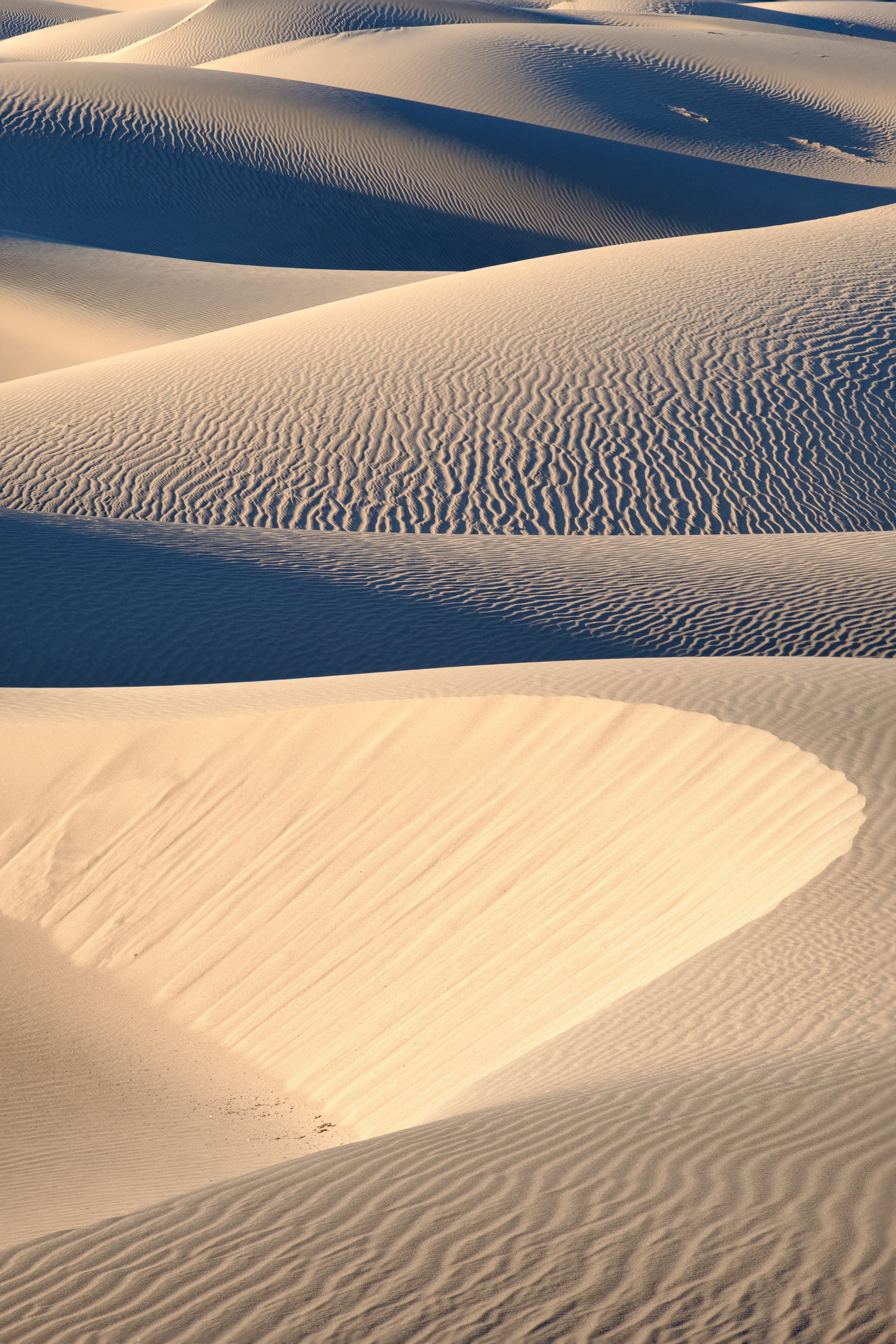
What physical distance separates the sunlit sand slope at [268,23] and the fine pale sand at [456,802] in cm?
3007

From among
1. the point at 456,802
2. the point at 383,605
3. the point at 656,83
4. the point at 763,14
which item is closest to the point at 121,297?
the point at 383,605

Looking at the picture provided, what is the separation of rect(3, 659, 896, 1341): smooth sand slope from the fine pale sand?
0.01m

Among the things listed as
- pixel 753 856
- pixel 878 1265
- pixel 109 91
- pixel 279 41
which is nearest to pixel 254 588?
pixel 753 856

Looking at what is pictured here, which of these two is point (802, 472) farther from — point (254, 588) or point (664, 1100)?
point (664, 1100)

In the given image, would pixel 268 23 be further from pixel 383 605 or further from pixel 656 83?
pixel 383 605

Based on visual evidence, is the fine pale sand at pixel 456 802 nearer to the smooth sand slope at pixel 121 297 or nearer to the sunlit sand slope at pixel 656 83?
the smooth sand slope at pixel 121 297

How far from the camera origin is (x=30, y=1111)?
523cm

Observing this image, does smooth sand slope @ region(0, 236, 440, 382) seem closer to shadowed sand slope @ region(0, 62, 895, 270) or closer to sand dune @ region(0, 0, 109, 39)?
shadowed sand slope @ region(0, 62, 895, 270)

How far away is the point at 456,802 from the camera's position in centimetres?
668

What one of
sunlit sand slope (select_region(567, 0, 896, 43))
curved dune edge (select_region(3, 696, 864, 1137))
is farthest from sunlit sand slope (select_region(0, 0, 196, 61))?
curved dune edge (select_region(3, 696, 864, 1137))

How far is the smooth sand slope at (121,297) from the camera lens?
23641 mm

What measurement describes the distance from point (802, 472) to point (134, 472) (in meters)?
6.94

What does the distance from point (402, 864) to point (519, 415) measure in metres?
9.82

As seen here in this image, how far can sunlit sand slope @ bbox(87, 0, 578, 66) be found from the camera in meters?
51.0
